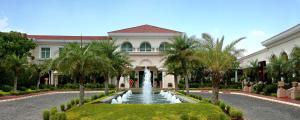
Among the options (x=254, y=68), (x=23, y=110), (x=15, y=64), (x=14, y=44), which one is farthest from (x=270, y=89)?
(x=14, y=44)

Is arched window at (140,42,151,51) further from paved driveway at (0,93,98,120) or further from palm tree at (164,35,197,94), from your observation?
paved driveway at (0,93,98,120)

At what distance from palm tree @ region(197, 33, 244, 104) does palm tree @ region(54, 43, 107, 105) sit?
663 centimetres

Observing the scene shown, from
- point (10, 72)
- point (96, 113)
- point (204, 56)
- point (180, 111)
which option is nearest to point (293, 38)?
point (204, 56)

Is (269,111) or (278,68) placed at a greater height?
(278,68)

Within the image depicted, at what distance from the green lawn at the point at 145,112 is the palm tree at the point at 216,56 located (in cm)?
464

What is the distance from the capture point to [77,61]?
1920cm

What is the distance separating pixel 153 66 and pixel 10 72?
79.8 feet

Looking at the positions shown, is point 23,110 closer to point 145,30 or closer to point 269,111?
point 269,111

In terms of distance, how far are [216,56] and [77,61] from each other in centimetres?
850

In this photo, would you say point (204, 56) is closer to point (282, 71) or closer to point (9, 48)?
point (282, 71)

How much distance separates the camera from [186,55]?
31.0 metres

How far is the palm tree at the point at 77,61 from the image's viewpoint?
19.1m

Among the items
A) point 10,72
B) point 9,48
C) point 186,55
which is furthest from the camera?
point 9,48

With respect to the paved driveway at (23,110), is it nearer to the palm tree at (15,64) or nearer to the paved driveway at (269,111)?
the paved driveway at (269,111)
